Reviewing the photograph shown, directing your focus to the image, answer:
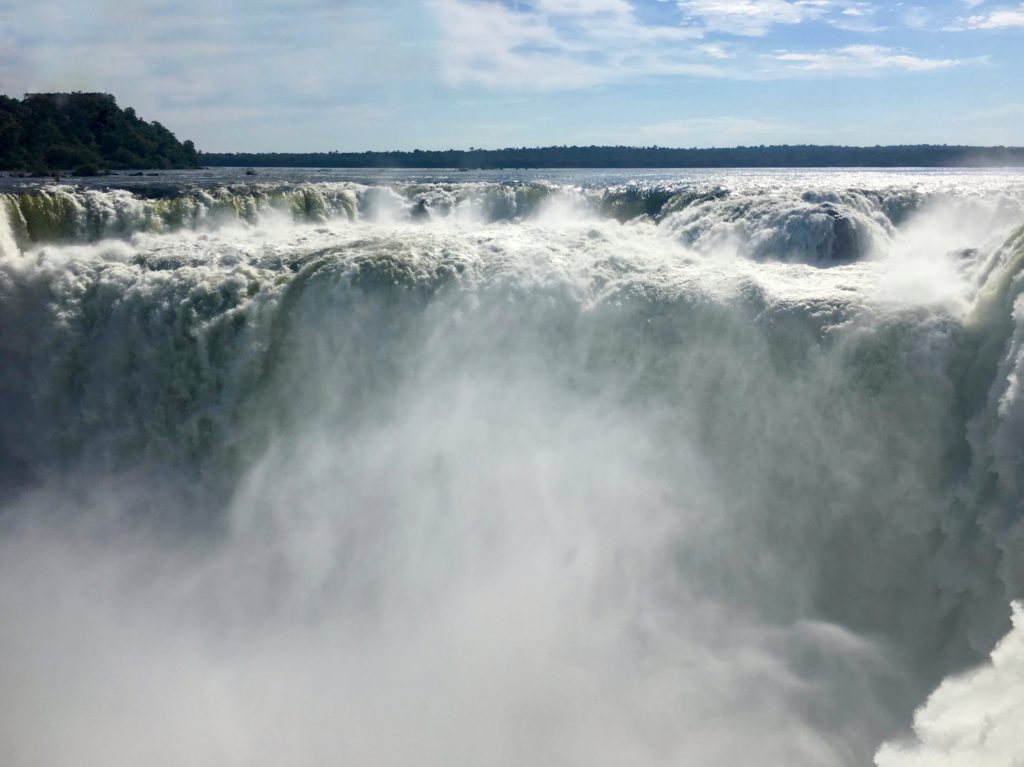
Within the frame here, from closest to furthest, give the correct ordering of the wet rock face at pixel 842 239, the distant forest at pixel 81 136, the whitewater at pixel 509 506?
1. the whitewater at pixel 509 506
2. the wet rock face at pixel 842 239
3. the distant forest at pixel 81 136

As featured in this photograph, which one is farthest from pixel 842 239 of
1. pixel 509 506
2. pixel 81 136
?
pixel 81 136

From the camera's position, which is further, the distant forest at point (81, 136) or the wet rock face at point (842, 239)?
the distant forest at point (81, 136)

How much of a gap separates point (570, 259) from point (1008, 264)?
6523 millimetres

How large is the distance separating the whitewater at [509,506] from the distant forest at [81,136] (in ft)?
126

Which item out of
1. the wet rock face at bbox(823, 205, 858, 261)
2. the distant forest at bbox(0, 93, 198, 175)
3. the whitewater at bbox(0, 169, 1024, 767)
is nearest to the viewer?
the whitewater at bbox(0, 169, 1024, 767)

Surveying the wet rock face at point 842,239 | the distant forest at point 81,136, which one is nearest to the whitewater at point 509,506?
the wet rock face at point 842,239

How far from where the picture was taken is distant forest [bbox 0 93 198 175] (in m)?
46.7

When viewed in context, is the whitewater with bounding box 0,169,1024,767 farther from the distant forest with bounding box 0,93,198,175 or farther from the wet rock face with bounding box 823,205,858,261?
the distant forest with bounding box 0,93,198,175

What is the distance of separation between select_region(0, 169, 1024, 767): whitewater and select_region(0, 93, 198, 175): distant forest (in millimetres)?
38388

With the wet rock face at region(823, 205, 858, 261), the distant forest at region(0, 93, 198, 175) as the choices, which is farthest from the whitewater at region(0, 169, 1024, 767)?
the distant forest at region(0, 93, 198, 175)

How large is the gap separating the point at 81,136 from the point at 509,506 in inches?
2097

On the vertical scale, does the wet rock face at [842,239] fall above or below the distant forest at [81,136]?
below

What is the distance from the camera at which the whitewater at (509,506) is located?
28.2 feet

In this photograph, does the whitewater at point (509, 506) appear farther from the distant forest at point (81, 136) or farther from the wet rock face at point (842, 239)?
the distant forest at point (81, 136)
